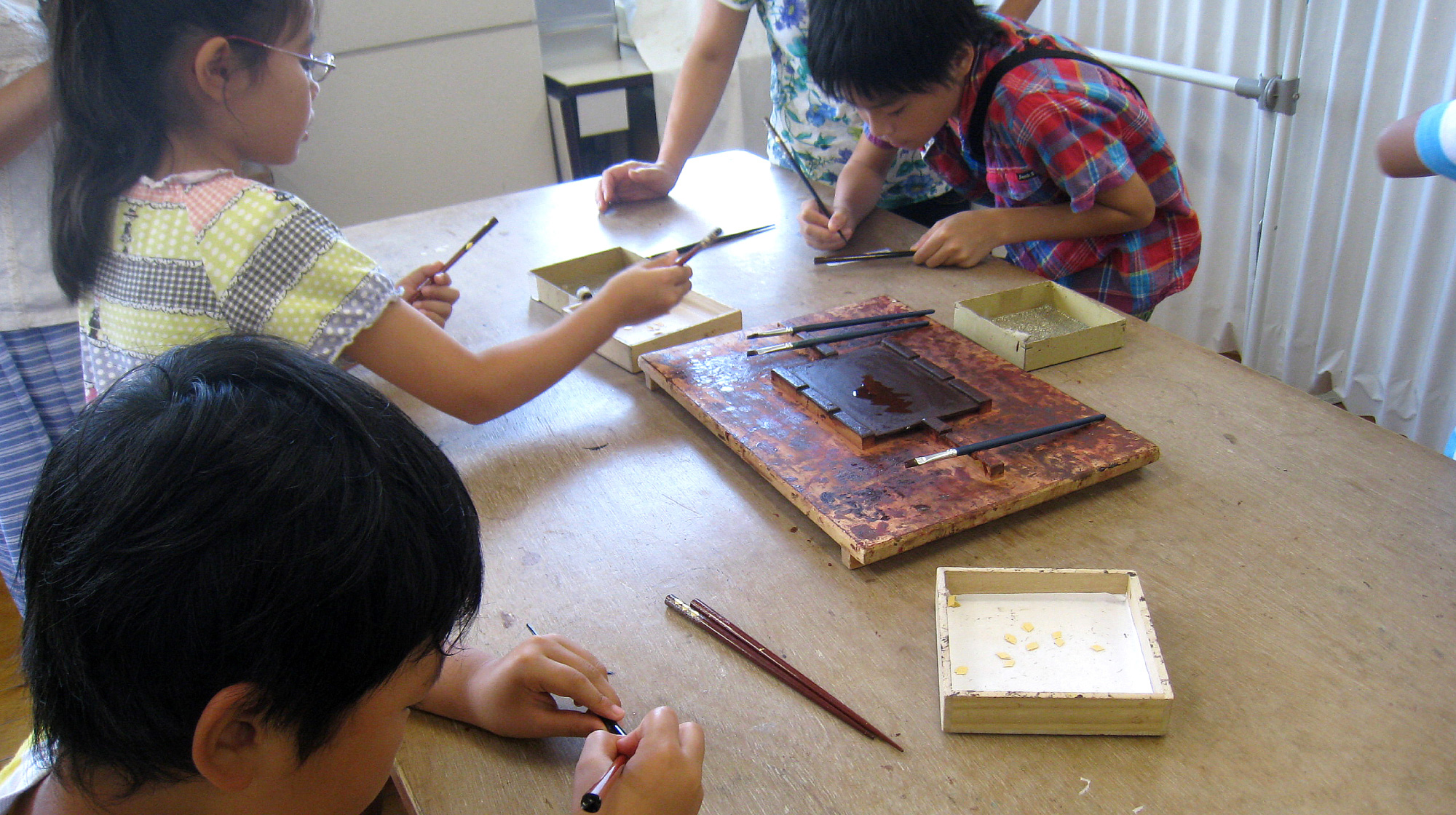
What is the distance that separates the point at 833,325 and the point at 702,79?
3.31 ft

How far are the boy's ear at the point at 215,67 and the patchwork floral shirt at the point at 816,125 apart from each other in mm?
1103

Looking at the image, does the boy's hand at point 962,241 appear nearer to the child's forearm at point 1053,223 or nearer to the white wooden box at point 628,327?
the child's forearm at point 1053,223

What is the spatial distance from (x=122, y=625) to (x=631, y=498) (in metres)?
0.55

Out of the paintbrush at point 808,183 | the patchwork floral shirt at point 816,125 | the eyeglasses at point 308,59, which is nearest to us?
the eyeglasses at point 308,59

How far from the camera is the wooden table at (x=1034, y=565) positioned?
0.71 metres

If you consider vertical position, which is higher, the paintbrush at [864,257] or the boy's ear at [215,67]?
the boy's ear at [215,67]

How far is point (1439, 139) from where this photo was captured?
115 cm

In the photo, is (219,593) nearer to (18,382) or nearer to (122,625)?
(122,625)

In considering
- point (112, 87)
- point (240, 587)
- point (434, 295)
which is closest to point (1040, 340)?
point (434, 295)

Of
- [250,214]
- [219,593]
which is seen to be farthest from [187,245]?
[219,593]

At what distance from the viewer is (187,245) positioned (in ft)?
3.36

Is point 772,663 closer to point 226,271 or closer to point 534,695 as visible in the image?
point 534,695

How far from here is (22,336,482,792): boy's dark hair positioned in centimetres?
57

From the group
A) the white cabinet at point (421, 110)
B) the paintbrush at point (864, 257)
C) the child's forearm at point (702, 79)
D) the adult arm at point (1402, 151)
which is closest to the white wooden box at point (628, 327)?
the paintbrush at point (864, 257)
